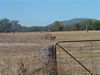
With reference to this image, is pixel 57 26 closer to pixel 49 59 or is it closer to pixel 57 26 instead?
pixel 57 26

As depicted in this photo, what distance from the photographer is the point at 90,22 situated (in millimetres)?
120125

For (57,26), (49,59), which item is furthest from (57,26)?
(49,59)

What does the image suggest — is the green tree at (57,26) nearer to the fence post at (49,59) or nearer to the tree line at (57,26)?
the tree line at (57,26)

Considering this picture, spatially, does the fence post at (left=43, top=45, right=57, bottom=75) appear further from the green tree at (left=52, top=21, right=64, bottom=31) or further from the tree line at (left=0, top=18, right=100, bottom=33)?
the green tree at (left=52, top=21, right=64, bottom=31)

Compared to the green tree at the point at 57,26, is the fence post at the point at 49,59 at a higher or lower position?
higher

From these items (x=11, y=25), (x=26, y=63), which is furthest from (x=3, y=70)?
(x=11, y=25)

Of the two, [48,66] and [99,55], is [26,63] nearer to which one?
[48,66]

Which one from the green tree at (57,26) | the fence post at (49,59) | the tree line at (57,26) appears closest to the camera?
the fence post at (49,59)

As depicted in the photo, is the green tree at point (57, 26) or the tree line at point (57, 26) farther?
the green tree at point (57, 26)

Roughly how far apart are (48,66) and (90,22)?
109713mm

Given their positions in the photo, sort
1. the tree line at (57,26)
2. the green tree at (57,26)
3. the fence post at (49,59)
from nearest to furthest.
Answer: the fence post at (49,59)
the tree line at (57,26)
the green tree at (57,26)

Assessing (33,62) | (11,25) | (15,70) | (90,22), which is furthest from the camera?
(90,22)

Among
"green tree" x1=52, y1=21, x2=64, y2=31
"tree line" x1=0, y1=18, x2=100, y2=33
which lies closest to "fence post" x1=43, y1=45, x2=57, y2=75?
"tree line" x1=0, y1=18, x2=100, y2=33

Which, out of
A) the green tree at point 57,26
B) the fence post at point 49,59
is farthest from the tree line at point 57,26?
the fence post at point 49,59
